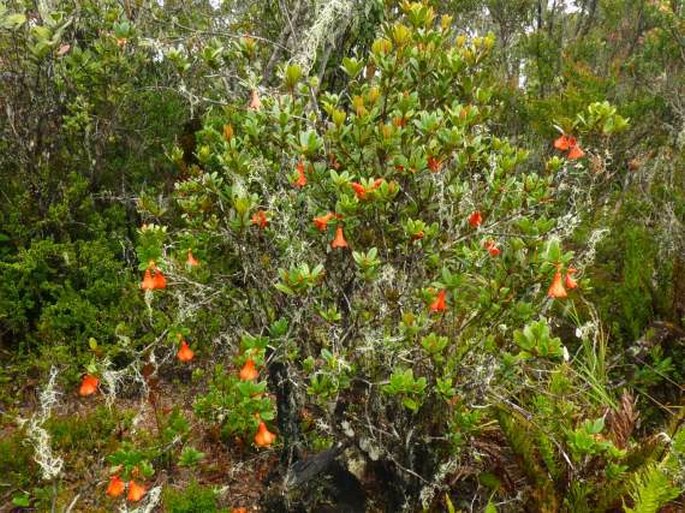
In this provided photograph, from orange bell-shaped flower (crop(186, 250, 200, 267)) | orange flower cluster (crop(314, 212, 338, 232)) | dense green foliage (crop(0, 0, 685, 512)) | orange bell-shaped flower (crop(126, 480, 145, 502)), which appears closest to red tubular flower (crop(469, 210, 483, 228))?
dense green foliage (crop(0, 0, 685, 512))

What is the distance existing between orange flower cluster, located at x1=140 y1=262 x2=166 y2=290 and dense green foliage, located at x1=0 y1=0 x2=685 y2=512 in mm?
12

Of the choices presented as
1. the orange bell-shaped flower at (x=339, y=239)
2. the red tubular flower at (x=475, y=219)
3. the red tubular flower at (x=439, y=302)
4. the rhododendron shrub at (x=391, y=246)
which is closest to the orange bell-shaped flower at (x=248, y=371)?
the rhododendron shrub at (x=391, y=246)

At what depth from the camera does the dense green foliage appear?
2.36 metres

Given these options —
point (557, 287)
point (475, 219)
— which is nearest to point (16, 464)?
point (475, 219)

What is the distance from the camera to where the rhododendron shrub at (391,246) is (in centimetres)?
229

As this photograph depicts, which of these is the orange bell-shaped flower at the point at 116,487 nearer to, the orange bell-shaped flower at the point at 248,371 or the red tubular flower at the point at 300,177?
the orange bell-shaped flower at the point at 248,371

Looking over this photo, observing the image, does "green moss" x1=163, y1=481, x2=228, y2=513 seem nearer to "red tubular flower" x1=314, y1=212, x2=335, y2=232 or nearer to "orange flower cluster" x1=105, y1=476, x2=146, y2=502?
"orange flower cluster" x1=105, y1=476, x2=146, y2=502

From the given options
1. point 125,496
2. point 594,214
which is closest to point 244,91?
point 125,496

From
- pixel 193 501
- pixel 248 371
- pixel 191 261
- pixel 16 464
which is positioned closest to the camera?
pixel 248 371

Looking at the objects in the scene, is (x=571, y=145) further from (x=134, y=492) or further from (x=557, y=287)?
(x=134, y=492)

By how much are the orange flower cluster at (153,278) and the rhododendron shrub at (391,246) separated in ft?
0.16

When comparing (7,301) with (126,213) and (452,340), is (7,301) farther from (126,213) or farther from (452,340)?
(452,340)

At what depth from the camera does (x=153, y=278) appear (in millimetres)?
2432

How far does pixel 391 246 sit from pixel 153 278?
99 centimetres
